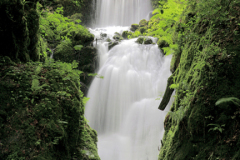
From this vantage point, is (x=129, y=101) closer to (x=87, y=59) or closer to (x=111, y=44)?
(x=87, y=59)

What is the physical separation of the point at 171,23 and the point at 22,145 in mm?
5391

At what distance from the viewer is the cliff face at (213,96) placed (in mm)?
3020

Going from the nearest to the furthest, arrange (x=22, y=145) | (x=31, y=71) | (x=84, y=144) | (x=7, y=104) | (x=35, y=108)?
(x=22, y=145) → (x=7, y=104) → (x=35, y=108) → (x=31, y=71) → (x=84, y=144)

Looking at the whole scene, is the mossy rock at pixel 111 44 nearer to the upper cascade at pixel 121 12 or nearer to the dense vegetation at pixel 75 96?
the dense vegetation at pixel 75 96

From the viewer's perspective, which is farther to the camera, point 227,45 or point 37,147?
point 227,45

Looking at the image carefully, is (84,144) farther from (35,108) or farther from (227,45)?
(227,45)

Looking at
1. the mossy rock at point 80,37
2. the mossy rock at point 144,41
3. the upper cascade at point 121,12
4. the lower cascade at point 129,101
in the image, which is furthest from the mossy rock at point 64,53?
the upper cascade at point 121,12

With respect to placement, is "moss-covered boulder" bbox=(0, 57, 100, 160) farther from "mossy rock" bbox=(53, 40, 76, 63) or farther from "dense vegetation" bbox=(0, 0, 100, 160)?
"mossy rock" bbox=(53, 40, 76, 63)

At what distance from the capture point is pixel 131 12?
30062 mm

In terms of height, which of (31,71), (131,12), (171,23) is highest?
(131,12)

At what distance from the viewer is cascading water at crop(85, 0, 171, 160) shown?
9.41 metres

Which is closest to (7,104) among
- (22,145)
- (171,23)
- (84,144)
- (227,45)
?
(22,145)

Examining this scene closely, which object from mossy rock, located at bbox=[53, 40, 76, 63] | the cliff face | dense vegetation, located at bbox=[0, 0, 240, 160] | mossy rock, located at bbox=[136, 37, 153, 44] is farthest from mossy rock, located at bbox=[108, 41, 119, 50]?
the cliff face

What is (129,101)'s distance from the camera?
12.0 m
